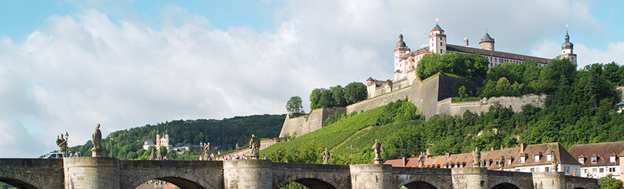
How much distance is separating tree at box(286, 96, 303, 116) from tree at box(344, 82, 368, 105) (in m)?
15.6

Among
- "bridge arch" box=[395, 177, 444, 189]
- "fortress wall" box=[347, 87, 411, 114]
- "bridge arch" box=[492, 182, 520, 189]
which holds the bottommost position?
"bridge arch" box=[492, 182, 520, 189]

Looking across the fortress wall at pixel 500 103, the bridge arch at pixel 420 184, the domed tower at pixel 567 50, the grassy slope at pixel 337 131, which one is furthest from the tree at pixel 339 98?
the bridge arch at pixel 420 184

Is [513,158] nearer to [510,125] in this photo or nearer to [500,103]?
[510,125]

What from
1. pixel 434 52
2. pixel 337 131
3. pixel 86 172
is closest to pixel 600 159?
pixel 86 172

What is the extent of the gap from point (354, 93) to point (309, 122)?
11799 millimetres

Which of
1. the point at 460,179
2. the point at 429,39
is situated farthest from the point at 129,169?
the point at 429,39

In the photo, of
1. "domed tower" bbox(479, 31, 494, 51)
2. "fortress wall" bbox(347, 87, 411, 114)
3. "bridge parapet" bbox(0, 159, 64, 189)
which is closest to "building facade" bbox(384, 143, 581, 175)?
"bridge parapet" bbox(0, 159, 64, 189)

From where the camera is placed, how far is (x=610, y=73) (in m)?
118

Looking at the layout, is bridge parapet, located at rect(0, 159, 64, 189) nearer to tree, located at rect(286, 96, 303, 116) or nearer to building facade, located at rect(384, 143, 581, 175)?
building facade, located at rect(384, 143, 581, 175)

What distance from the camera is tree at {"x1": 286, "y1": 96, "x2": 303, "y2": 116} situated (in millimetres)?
172875

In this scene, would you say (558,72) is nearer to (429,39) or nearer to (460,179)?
(429,39)

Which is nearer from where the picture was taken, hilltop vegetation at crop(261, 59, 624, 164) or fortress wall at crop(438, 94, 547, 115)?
hilltop vegetation at crop(261, 59, 624, 164)

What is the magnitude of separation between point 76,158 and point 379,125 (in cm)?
10071

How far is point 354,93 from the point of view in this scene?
160375 mm
